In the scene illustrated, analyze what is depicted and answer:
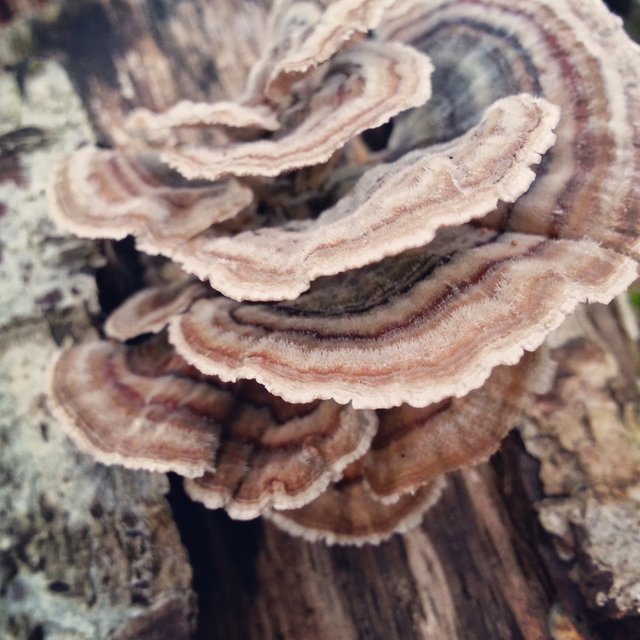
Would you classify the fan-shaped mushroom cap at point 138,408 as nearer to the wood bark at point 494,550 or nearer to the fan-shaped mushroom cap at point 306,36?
the wood bark at point 494,550

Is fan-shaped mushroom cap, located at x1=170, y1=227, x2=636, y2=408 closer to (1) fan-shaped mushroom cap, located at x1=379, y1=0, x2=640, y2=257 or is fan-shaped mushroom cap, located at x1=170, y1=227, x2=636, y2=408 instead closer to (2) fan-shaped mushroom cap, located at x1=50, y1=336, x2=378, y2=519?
(1) fan-shaped mushroom cap, located at x1=379, y1=0, x2=640, y2=257

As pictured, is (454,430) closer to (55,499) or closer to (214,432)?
(214,432)

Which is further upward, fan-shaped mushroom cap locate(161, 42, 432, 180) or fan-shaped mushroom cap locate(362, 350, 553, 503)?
fan-shaped mushroom cap locate(161, 42, 432, 180)

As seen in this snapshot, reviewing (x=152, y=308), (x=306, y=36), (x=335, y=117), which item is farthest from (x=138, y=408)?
(x=306, y=36)

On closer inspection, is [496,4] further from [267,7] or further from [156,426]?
[156,426]

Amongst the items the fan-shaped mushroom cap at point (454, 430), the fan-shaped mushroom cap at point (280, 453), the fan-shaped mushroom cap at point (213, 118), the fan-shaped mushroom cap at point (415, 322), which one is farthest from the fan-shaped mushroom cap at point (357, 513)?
the fan-shaped mushroom cap at point (213, 118)

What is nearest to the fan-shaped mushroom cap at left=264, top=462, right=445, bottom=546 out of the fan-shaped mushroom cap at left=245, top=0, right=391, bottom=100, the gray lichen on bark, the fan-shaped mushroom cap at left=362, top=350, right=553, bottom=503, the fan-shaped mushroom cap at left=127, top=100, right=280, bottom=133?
the fan-shaped mushroom cap at left=362, top=350, right=553, bottom=503

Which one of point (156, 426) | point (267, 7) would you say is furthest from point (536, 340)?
point (267, 7)
